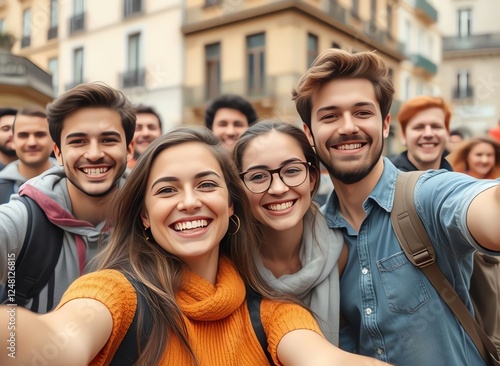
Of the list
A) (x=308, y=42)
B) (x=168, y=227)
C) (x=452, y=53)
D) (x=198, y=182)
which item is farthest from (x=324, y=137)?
(x=452, y=53)

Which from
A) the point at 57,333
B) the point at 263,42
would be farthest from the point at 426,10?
the point at 57,333

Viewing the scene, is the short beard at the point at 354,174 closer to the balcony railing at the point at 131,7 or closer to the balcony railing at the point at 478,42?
the balcony railing at the point at 131,7

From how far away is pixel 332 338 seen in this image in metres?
2.04

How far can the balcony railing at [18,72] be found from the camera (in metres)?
6.46

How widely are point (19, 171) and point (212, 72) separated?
13.2 meters

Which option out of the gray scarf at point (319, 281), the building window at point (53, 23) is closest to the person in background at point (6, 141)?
the gray scarf at point (319, 281)

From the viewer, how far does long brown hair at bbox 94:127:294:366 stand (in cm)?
162

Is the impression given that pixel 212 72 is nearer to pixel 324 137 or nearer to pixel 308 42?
pixel 308 42

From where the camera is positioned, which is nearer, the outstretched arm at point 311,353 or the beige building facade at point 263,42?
the outstretched arm at point 311,353

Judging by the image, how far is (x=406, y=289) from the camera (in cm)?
192

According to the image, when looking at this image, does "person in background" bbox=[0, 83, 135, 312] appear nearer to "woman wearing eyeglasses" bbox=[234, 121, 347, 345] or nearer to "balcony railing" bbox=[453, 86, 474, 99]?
"woman wearing eyeglasses" bbox=[234, 121, 347, 345]

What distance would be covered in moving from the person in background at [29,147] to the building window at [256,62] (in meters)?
11.7

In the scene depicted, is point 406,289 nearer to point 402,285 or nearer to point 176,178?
point 402,285

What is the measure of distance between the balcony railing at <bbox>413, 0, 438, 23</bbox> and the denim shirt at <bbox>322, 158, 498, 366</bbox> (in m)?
19.7
